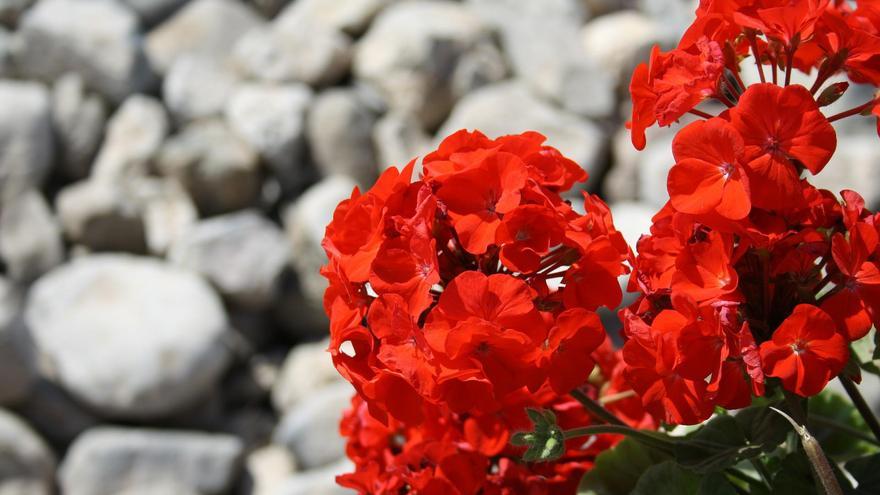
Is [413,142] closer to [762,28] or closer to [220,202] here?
[220,202]

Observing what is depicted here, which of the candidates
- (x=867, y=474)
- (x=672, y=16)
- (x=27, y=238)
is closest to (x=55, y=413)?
(x=27, y=238)

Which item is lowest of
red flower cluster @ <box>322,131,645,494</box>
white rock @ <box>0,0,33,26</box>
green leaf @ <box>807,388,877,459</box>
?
white rock @ <box>0,0,33,26</box>

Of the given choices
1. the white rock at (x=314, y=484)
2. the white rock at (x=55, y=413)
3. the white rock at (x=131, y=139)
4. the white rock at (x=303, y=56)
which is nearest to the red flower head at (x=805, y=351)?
the white rock at (x=314, y=484)

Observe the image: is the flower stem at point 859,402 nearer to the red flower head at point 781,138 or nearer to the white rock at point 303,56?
the red flower head at point 781,138

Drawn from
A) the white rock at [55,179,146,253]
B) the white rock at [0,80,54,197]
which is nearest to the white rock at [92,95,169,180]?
the white rock at [55,179,146,253]

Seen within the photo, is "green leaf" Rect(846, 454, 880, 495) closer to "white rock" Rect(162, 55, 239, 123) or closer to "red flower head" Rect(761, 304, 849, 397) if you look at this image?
"red flower head" Rect(761, 304, 849, 397)

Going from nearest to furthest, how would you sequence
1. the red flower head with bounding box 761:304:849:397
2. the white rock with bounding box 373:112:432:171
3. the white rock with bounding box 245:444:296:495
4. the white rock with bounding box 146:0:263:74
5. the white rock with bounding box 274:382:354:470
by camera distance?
the red flower head with bounding box 761:304:849:397 < the white rock with bounding box 274:382:354:470 < the white rock with bounding box 245:444:296:495 < the white rock with bounding box 373:112:432:171 < the white rock with bounding box 146:0:263:74
